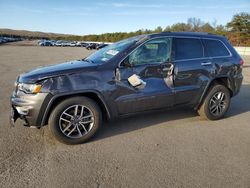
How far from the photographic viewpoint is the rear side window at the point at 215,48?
5008 mm

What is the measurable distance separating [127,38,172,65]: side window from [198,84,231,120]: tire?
135 cm

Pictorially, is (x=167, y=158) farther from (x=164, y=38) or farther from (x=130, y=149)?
(x=164, y=38)

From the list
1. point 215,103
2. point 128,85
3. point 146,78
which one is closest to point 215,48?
point 215,103

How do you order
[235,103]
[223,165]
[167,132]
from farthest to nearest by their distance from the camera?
1. [235,103]
2. [167,132]
3. [223,165]

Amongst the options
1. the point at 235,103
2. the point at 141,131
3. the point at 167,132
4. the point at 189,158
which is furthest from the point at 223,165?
the point at 235,103

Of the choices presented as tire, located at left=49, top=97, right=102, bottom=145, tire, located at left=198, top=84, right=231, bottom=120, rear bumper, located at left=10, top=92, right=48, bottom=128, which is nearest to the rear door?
tire, located at left=198, top=84, right=231, bottom=120

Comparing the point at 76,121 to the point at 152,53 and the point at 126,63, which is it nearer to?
the point at 126,63

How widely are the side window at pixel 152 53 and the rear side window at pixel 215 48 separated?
978mm

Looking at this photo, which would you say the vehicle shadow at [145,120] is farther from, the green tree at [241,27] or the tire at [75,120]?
the green tree at [241,27]

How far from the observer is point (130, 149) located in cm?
379

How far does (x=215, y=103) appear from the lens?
5137 millimetres

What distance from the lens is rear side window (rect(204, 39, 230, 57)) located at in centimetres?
501

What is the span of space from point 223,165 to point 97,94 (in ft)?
7.01

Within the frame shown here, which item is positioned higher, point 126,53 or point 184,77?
point 126,53
